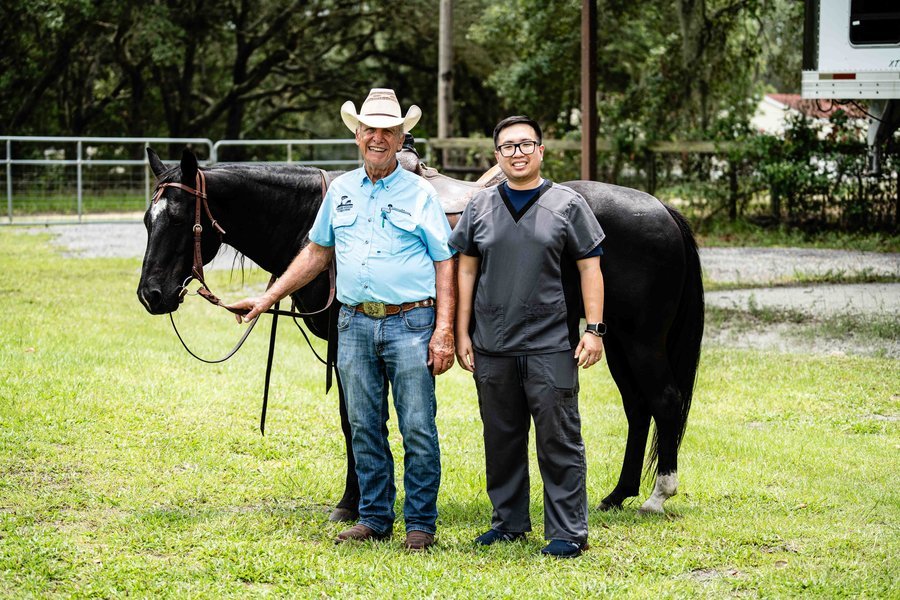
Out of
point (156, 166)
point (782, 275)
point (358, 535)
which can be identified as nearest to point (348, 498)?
point (358, 535)

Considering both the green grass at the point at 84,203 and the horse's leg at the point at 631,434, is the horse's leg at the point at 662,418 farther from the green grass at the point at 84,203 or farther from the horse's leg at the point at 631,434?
the green grass at the point at 84,203

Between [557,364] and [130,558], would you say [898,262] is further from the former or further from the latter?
[130,558]

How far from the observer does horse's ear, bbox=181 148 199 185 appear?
4812 mm

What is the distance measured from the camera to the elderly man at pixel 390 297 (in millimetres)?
4363

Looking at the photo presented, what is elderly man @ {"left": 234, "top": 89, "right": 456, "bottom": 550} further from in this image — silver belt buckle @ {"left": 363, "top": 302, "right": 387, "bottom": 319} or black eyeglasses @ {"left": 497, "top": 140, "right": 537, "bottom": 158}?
black eyeglasses @ {"left": 497, "top": 140, "right": 537, "bottom": 158}

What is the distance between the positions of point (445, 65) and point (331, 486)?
13888mm

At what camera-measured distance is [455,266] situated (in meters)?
4.51

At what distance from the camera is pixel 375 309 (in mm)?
4422

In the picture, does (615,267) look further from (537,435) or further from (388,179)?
(388,179)

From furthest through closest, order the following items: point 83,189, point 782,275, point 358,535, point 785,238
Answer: point 83,189
point 785,238
point 782,275
point 358,535

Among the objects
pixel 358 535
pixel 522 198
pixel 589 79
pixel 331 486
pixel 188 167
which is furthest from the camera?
pixel 589 79

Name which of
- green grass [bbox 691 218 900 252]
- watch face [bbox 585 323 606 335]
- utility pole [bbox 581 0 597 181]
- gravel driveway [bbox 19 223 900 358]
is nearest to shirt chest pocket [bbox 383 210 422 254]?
watch face [bbox 585 323 606 335]

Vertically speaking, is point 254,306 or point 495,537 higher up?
point 254,306

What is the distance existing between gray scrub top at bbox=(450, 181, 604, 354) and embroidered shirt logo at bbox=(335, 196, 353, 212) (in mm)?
496
